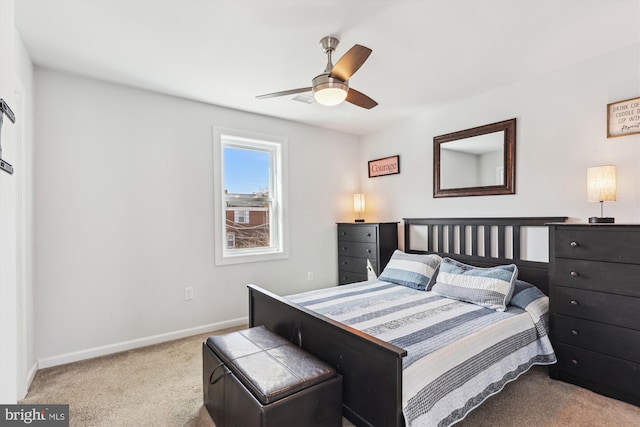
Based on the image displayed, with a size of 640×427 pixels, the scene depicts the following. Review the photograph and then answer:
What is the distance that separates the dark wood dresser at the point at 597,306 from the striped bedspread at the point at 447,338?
5.8 inches

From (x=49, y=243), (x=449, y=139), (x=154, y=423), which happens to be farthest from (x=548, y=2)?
(x=49, y=243)

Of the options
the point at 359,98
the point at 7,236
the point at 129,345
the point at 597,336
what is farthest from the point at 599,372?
the point at 129,345

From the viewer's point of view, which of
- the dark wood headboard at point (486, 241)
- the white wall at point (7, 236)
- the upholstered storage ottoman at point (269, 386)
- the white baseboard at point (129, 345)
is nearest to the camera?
the white wall at point (7, 236)

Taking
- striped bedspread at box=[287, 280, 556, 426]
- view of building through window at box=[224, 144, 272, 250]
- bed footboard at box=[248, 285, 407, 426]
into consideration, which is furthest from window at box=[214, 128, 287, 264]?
bed footboard at box=[248, 285, 407, 426]

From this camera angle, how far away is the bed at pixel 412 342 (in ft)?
4.99

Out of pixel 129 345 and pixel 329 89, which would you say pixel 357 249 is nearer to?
pixel 329 89

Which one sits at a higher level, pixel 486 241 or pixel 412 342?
pixel 486 241

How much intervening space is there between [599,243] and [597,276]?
0.23 m

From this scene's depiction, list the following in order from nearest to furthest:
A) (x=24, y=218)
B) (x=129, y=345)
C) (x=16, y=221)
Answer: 1. (x=16, y=221)
2. (x=24, y=218)
3. (x=129, y=345)

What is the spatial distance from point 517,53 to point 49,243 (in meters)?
4.09

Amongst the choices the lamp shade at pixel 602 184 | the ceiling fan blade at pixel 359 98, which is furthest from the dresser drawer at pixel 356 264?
the lamp shade at pixel 602 184

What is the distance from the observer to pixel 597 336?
7.02ft

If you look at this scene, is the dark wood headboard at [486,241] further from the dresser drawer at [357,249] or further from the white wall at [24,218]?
the white wall at [24,218]

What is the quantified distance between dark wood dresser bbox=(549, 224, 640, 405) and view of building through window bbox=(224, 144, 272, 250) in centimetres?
298
